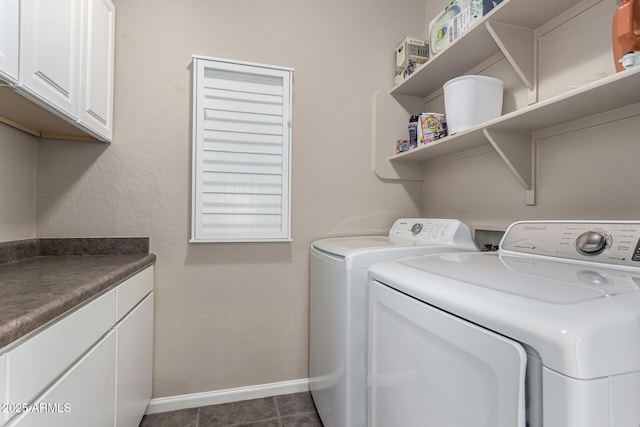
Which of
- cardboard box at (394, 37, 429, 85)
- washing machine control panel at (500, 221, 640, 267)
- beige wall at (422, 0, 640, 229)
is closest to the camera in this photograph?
washing machine control panel at (500, 221, 640, 267)

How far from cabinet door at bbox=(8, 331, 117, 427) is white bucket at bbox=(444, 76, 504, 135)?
173 cm

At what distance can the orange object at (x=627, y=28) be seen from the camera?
0.93m

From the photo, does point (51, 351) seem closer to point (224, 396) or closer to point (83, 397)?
point (83, 397)

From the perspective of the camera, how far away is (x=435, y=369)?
2.48 feet

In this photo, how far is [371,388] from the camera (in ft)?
3.65

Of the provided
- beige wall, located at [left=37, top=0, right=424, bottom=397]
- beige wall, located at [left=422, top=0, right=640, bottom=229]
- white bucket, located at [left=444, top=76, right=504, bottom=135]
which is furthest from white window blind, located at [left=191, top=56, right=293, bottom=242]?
beige wall, located at [left=422, top=0, right=640, bottom=229]

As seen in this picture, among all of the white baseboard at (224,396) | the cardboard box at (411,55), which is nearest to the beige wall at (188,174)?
the white baseboard at (224,396)

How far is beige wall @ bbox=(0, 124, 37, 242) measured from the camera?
1410 millimetres

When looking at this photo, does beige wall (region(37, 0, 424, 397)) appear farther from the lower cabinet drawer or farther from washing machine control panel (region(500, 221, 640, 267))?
washing machine control panel (region(500, 221, 640, 267))

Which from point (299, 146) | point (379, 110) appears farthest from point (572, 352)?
point (379, 110)

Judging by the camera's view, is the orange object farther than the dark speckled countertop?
Yes

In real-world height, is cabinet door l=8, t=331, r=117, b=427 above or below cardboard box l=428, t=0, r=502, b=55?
below

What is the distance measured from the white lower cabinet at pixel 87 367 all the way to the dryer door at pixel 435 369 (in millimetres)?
875

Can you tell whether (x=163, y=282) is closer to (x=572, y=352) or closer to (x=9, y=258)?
(x=9, y=258)
